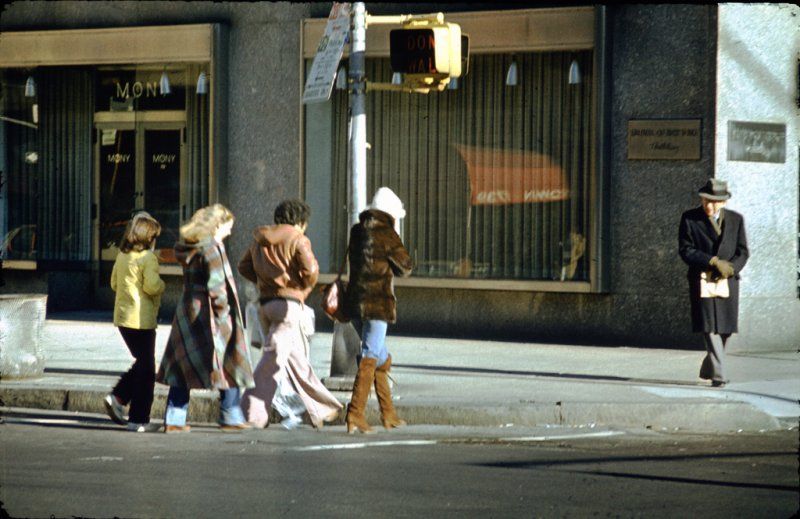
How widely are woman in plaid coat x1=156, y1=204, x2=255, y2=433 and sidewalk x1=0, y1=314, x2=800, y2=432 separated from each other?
0.93m

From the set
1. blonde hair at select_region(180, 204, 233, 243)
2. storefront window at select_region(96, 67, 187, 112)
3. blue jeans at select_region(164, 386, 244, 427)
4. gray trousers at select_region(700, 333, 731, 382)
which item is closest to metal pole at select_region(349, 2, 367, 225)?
blonde hair at select_region(180, 204, 233, 243)

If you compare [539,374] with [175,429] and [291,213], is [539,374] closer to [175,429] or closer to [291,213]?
[291,213]

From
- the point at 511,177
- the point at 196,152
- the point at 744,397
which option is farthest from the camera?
the point at 196,152

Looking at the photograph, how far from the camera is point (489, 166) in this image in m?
15.7

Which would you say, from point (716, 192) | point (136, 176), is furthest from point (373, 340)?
point (136, 176)

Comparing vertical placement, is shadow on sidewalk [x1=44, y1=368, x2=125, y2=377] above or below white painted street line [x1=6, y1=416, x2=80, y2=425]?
above

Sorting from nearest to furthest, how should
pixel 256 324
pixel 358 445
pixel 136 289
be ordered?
pixel 358 445 → pixel 136 289 → pixel 256 324

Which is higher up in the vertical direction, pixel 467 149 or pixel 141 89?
pixel 141 89

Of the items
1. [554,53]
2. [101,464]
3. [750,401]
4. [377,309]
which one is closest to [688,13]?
[554,53]

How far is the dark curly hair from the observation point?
9906 millimetres

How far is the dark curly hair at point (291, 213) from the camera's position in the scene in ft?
32.5

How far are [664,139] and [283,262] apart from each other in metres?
6.23

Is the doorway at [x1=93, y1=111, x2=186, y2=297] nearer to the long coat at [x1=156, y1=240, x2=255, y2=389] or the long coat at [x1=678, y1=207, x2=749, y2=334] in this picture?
the long coat at [x1=156, y1=240, x2=255, y2=389]

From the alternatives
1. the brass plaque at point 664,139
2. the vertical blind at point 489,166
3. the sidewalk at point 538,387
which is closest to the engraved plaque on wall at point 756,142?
the brass plaque at point 664,139
